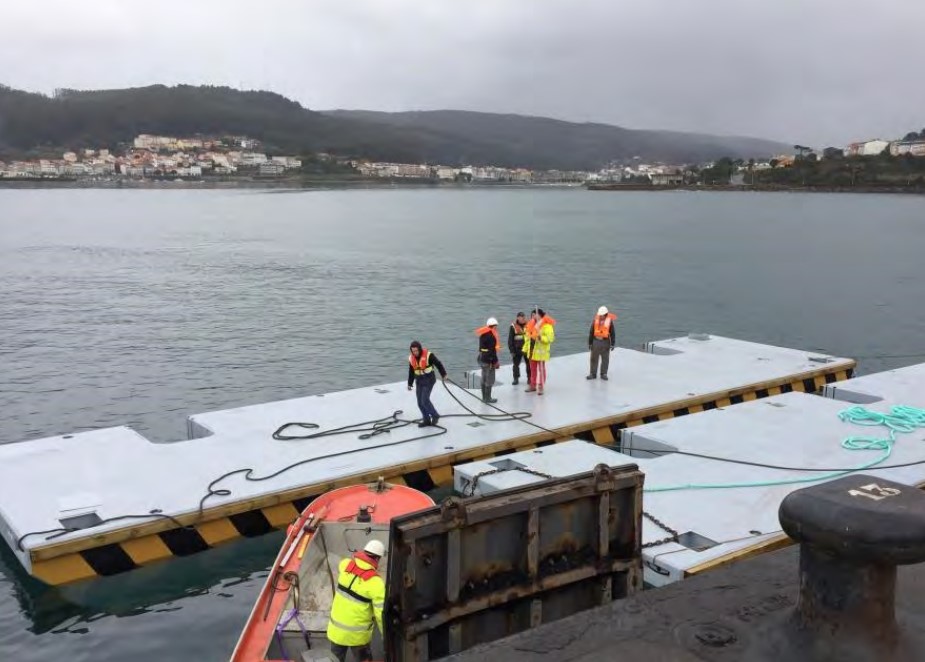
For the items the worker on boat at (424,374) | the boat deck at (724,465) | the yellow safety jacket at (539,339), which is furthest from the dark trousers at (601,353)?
Answer: the worker on boat at (424,374)

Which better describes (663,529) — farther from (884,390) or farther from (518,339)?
(884,390)

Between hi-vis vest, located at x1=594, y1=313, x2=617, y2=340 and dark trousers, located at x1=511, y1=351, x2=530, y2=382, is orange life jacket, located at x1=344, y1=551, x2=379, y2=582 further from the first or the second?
hi-vis vest, located at x1=594, y1=313, x2=617, y2=340

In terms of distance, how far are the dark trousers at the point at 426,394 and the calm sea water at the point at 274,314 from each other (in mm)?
3410

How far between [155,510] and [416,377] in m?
4.63

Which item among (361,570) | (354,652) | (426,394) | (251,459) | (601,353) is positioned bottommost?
(251,459)

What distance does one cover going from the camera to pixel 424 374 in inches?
515

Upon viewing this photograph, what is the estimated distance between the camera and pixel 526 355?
15.6m

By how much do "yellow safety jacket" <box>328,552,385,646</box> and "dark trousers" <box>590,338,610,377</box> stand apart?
1040cm

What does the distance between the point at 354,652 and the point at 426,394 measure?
6.84 metres

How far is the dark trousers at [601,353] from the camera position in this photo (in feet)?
53.1

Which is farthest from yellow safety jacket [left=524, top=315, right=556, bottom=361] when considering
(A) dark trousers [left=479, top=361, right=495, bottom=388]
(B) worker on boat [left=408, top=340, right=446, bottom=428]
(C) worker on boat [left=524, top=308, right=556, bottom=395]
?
(B) worker on boat [left=408, top=340, right=446, bottom=428]

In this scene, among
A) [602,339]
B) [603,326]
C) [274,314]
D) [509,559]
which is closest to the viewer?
[509,559]

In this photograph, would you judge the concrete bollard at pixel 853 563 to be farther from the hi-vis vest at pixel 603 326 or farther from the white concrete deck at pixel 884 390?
the white concrete deck at pixel 884 390

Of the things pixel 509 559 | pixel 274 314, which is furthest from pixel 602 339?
pixel 274 314
